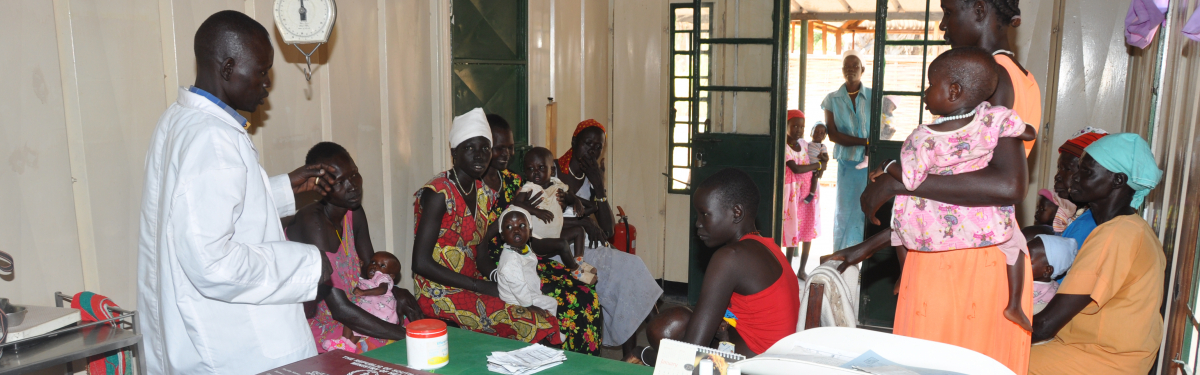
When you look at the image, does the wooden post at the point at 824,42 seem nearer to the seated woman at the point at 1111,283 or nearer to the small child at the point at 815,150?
the small child at the point at 815,150

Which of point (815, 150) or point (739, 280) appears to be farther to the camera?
point (815, 150)

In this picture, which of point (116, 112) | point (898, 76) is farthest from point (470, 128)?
point (898, 76)

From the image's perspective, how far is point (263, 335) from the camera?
212cm

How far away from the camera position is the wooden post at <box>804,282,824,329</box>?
2154 millimetres

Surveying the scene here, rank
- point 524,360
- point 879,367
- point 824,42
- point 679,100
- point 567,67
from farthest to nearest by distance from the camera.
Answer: point 824,42
point 679,100
point 567,67
point 524,360
point 879,367

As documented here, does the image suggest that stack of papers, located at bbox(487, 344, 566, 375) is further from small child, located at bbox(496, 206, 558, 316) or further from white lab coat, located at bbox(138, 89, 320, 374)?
small child, located at bbox(496, 206, 558, 316)

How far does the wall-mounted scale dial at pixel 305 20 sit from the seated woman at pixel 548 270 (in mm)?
1231

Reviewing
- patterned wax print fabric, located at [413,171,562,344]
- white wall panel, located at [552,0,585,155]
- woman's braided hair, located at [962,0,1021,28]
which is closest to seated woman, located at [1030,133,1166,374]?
woman's braided hair, located at [962,0,1021,28]

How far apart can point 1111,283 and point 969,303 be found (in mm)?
791

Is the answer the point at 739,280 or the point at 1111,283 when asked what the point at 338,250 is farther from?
the point at 1111,283

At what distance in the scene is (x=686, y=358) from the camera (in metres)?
1.63

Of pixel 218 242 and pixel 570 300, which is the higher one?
pixel 218 242

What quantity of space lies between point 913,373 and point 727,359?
1.23 ft

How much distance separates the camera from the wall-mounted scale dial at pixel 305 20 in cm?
288
